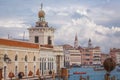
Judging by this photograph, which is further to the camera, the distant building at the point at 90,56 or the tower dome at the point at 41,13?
the distant building at the point at 90,56

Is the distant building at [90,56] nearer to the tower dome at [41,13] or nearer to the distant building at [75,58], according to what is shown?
the distant building at [75,58]

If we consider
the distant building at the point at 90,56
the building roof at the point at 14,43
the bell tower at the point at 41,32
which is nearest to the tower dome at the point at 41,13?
the bell tower at the point at 41,32

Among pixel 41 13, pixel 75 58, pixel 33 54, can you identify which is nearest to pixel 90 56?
pixel 75 58

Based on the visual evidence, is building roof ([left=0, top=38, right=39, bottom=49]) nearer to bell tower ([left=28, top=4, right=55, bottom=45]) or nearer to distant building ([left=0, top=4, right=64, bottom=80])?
distant building ([left=0, top=4, right=64, bottom=80])

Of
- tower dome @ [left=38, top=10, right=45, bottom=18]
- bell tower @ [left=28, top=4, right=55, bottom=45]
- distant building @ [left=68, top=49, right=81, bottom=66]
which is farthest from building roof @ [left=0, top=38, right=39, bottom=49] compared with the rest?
distant building @ [left=68, top=49, right=81, bottom=66]

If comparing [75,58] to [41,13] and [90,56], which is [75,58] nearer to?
[90,56]

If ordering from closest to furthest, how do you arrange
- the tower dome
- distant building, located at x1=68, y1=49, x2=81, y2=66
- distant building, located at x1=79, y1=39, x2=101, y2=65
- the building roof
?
the building roof
the tower dome
distant building, located at x1=68, y1=49, x2=81, y2=66
distant building, located at x1=79, y1=39, x2=101, y2=65

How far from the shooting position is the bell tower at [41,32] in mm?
44812

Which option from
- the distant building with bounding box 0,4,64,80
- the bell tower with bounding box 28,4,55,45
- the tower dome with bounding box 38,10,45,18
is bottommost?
the distant building with bounding box 0,4,64,80

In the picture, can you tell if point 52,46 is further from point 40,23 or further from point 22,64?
point 22,64

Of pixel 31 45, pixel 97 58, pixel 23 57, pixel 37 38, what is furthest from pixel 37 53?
pixel 97 58

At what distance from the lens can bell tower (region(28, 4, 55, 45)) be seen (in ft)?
147

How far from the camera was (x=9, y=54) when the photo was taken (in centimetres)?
3141

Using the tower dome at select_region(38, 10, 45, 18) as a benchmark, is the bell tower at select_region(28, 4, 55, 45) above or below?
below
